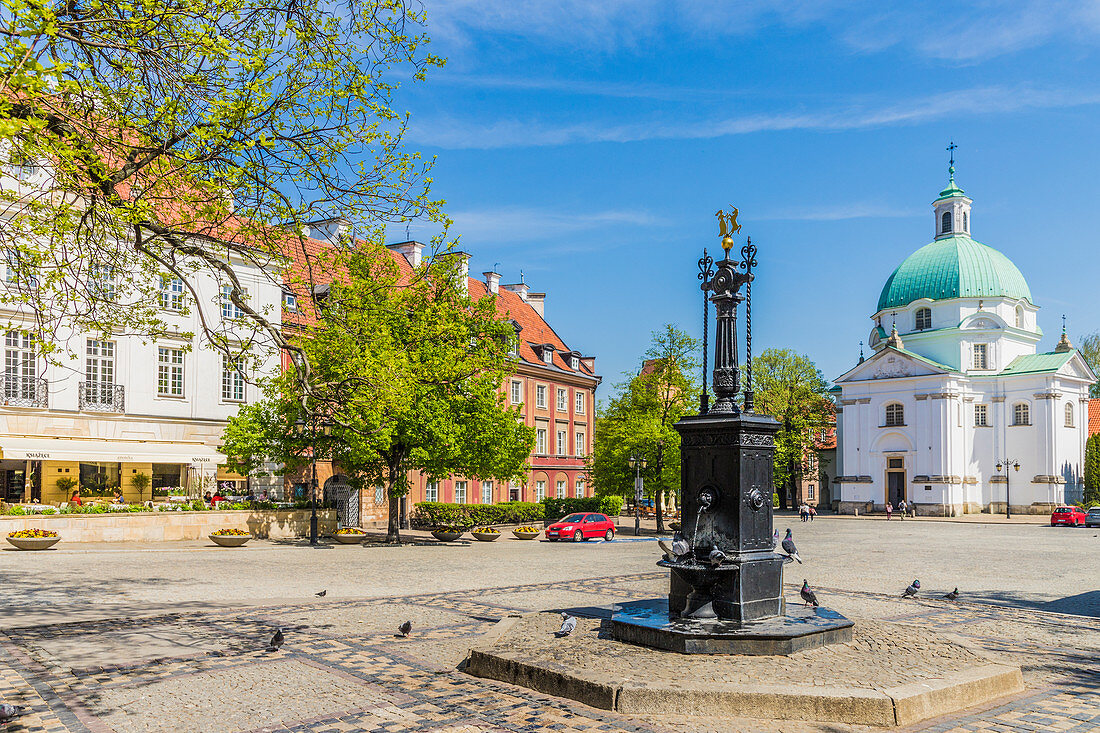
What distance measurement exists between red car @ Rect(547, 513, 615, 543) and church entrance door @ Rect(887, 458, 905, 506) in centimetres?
4049

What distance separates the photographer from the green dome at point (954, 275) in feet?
238

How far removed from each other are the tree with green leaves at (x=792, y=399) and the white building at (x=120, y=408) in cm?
4417

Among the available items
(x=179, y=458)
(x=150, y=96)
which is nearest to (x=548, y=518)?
(x=179, y=458)

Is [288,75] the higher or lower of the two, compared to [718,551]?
higher

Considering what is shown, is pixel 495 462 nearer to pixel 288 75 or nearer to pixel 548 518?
pixel 548 518

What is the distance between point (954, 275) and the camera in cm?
7312

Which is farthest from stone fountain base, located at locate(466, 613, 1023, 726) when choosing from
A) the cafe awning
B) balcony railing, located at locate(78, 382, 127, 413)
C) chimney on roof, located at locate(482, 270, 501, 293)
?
chimney on roof, located at locate(482, 270, 501, 293)

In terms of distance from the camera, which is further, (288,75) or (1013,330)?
(1013,330)

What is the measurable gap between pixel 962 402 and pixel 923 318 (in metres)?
8.26

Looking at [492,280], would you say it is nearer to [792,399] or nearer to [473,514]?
[473,514]

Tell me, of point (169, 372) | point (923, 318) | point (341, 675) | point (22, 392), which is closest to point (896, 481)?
point (923, 318)

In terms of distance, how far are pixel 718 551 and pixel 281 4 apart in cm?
811

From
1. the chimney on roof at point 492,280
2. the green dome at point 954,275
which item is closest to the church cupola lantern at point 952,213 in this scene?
the green dome at point 954,275

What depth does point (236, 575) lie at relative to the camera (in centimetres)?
2044
